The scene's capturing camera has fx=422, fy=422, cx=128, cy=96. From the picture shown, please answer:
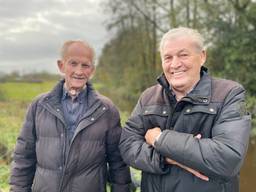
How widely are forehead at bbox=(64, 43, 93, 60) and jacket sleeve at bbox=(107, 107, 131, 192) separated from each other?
17.8 inches

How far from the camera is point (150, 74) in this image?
27359 millimetres

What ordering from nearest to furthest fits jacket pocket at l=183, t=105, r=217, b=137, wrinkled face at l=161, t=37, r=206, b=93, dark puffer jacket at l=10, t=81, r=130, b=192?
jacket pocket at l=183, t=105, r=217, b=137
wrinkled face at l=161, t=37, r=206, b=93
dark puffer jacket at l=10, t=81, r=130, b=192

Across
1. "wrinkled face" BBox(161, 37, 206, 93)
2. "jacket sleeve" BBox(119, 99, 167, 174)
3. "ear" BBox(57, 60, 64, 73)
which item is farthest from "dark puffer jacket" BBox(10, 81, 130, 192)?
"wrinkled face" BBox(161, 37, 206, 93)

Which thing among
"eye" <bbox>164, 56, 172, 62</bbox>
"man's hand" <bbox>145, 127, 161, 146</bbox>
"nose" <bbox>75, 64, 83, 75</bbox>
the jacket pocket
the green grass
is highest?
"eye" <bbox>164, 56, 172, 62</bbox>

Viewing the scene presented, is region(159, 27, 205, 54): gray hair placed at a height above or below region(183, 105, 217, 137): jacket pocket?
above

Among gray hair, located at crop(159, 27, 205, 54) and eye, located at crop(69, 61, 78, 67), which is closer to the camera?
gray hair, located at crop(159, 27, 205, 54)

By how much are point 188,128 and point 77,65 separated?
0.96 metres

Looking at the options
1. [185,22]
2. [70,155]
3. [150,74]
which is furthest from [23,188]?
[150,74]

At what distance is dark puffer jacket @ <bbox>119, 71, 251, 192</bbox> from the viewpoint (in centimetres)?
246

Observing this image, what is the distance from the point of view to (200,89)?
8.71 ft

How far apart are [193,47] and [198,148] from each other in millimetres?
657

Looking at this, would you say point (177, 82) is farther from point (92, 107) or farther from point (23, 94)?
point (23, 94)

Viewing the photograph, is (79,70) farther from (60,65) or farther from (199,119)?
(199,119)

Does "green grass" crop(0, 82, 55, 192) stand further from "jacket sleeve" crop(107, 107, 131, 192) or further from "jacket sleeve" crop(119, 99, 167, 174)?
"jacket sleeve" crop(119, 99, 167, 174)
